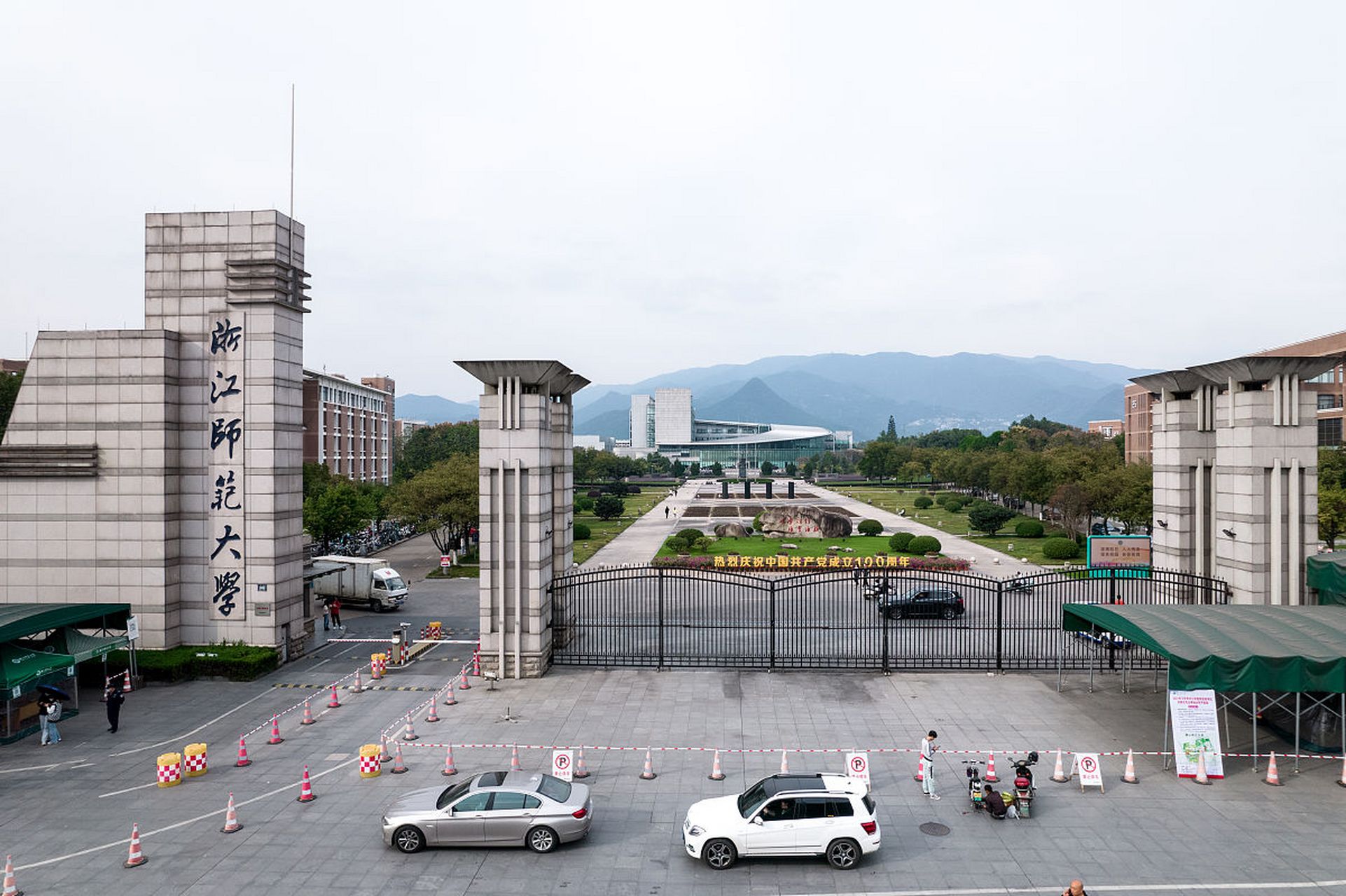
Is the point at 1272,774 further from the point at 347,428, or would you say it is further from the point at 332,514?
the point at 347,428

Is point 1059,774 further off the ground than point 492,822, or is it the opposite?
point 492,822

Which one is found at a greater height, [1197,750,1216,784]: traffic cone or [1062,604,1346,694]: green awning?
[1062,604,1346,694]: green awning

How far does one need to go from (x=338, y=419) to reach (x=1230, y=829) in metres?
87.4

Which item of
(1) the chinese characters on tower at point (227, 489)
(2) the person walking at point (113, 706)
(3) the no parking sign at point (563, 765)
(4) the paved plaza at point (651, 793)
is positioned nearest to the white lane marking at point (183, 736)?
(4) the paved plaza at point (651, 793)

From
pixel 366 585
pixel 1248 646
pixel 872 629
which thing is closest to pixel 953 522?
pixel 872 629

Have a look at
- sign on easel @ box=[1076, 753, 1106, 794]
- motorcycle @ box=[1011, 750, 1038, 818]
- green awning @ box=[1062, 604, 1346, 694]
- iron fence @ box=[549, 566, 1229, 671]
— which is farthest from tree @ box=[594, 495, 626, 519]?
motorcycle @ box=[1011, 750, 1038, 818]

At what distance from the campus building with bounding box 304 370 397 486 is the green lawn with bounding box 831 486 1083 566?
2215 inches

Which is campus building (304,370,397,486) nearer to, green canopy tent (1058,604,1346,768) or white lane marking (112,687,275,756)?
white lane marking (112,687,275,756)

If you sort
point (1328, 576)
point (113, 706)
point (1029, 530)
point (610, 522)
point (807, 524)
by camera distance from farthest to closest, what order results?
point (610, 522)
point (1029, 530)
point (807, 524)
point (1328, 576)
point (113, 706)

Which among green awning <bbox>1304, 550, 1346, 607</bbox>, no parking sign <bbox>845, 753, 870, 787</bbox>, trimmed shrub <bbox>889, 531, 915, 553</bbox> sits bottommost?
no parking sign <bbox>845, 753, 870, 787</bbox>

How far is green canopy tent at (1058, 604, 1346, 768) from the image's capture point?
18.0m

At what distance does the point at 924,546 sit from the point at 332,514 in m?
37.4

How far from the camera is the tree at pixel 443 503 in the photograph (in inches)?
1987

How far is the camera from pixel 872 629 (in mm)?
30828
